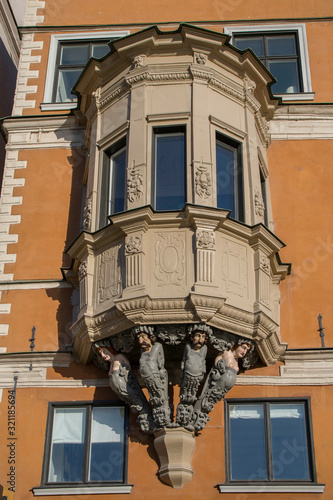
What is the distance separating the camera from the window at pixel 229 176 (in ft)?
45.5

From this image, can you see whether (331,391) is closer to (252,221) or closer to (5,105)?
(252,221)

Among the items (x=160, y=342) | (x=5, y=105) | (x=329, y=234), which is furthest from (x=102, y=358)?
(x=5, y=105)

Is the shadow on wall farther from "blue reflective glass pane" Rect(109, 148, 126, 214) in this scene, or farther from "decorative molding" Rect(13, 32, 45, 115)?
"blue reflective glass pane" Rect(109, 148, 126, 214)

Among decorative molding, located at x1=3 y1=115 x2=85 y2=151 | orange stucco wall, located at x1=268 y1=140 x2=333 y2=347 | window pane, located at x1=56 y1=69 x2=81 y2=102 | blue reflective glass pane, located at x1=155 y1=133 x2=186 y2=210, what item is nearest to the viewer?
blue reflective glass pane, located at x1=155 y1=133 x2=186 y2=210

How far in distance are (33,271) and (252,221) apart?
14.7ft

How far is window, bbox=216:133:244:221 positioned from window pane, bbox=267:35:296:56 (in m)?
4.32

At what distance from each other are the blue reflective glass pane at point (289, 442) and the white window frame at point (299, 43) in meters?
7.19

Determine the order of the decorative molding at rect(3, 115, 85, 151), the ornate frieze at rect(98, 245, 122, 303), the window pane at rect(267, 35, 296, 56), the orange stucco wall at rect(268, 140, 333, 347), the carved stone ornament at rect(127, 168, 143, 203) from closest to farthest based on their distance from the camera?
1. the ornate frieze at rect(98, 245, 122, 303)
2. the carved stone ornament at rect(127, 168, 143, 203)
3. the orange stucco wall at rect(268, 140, 333, 347)
4. the decorative molding at rect(3, 115, 85, 151)
5. the window pane at rect(267, 35, 296, 56)

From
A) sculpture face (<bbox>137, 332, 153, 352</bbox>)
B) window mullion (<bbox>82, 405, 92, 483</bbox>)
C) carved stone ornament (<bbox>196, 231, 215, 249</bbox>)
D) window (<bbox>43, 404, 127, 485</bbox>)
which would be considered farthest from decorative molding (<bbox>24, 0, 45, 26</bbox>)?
window mullion (<bbox>82, 405, 92, 483</bbox>)

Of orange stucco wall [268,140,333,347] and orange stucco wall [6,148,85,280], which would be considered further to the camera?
orange stucco wall [6,148,85,280]

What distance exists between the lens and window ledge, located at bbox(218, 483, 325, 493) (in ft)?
40.3

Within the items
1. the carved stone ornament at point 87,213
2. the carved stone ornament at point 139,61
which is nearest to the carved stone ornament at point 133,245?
the carved stone ornament at point 87,213

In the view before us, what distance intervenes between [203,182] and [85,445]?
4981mm

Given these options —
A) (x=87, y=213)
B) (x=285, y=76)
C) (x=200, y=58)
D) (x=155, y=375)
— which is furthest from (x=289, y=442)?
(x=285, y=76)
